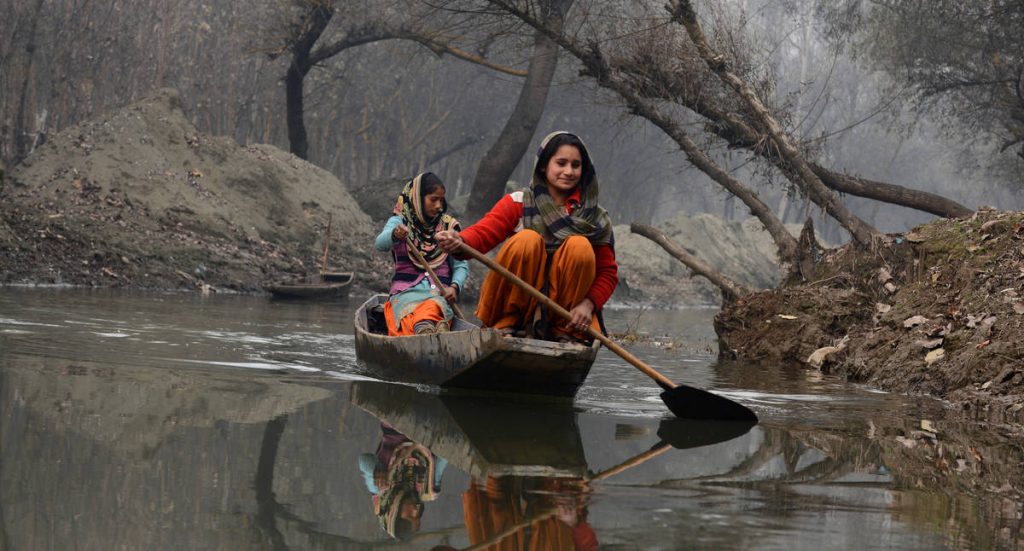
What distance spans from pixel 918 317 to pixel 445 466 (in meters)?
6.95

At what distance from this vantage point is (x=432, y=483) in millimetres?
4297

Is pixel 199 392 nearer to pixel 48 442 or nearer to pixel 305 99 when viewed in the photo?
pixel 48 442

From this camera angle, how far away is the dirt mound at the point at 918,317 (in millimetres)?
8797

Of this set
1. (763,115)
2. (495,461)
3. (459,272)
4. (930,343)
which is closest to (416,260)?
(459,272)

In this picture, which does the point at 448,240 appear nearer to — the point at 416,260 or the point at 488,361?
the point at 488,361

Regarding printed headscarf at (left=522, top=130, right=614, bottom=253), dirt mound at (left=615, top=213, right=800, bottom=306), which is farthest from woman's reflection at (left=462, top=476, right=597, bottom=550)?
dirt mound at (left=615, top=213, right=800, bottom=306)

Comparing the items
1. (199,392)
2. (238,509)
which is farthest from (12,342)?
(238,509)

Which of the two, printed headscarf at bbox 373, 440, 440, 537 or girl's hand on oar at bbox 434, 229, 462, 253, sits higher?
girl's hand on oar at bbox 434, 229, 462, 253

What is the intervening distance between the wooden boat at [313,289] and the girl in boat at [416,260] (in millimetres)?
11286

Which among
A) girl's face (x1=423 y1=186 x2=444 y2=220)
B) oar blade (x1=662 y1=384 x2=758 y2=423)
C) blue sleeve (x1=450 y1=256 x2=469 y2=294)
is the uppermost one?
girl's face (x1=423 y1=186 x2=444 y2=220)

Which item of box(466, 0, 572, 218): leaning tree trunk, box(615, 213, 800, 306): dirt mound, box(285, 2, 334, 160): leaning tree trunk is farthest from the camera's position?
box(615, 213, 800, 306): dirt mound

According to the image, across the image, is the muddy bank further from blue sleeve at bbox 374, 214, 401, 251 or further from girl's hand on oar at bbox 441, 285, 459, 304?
blue sleeve at bbox 374, 214, 401, 251

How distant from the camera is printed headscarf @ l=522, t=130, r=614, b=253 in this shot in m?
7.09

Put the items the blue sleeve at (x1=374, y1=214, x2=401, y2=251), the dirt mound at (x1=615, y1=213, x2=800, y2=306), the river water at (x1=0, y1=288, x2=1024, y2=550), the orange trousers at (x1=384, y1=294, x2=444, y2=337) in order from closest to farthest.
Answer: the river water at (x1=0, y1=288, x2=1024, y2=550) → the orange trousers at (x1=384, y1=294, x2=444, y2=337) → the blue sleeve at (x1=374, y1=214, x2=401, y2=251) → the dirt mound at (x1=615, y1=213, x2=800, y2=306)
